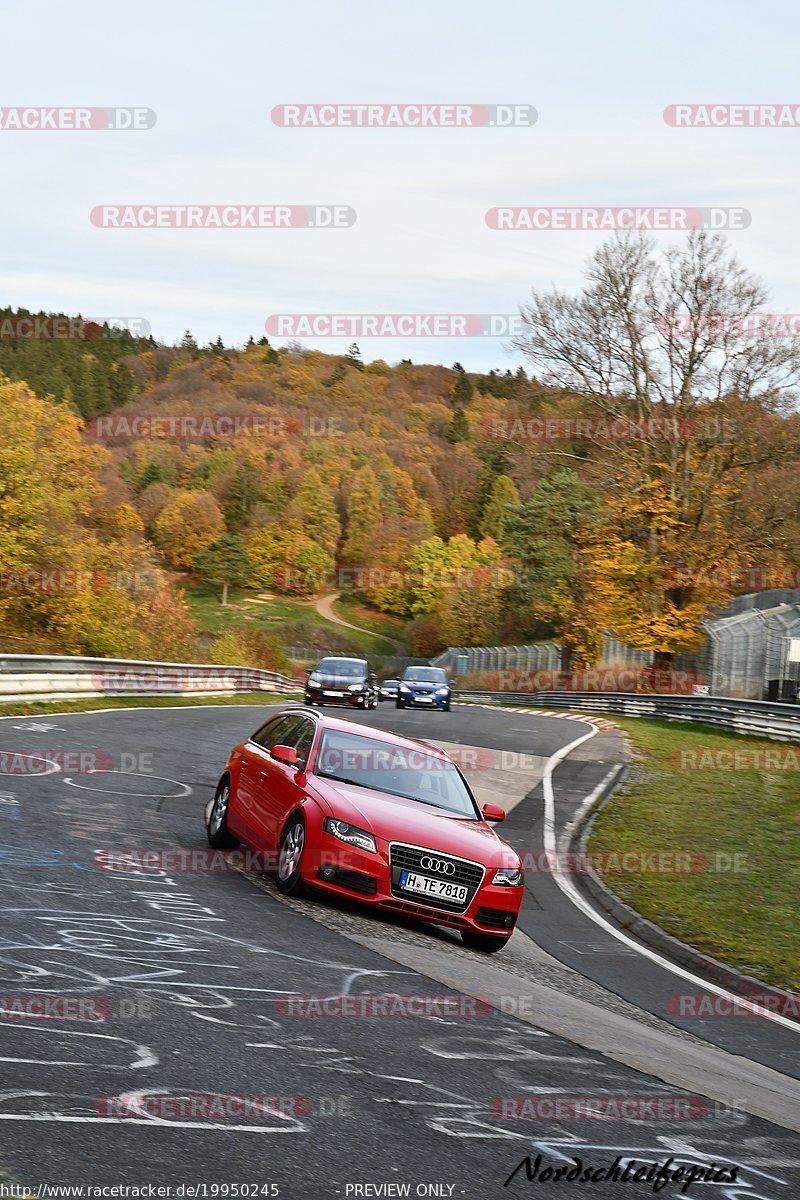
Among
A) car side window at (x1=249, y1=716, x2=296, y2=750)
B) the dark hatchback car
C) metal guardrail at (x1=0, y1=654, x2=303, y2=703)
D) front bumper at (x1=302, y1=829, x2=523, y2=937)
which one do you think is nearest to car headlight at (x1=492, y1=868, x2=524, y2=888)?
front bumper at (x1=302, y1=829, x2=523, y2=937)

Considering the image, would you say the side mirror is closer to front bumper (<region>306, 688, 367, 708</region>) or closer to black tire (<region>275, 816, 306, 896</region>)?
black tire (<region>275, 816, 306, 896</region>)

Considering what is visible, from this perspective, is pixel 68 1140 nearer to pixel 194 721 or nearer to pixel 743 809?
pixel 743 809

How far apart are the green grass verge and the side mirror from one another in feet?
45.6

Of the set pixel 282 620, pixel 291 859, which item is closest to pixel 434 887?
pixel 291 859

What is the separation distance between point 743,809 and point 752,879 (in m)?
5.09

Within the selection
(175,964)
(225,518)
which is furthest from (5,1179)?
(225,518)

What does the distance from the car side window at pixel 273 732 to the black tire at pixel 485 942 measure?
277 centimetres

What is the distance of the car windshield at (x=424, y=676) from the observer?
4444 centimetres

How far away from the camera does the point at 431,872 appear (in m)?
9.75

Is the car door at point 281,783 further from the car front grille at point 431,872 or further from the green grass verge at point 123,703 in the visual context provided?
the green grass verge at point 123,703

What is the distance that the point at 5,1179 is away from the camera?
3.97 m

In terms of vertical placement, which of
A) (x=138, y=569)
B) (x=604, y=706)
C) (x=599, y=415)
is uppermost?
(x=599, y=415)

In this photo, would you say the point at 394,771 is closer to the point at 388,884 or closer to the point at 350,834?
the point at 350,834

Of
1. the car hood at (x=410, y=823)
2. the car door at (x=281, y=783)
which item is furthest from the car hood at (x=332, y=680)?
the car hood at (x=410, y=823)
